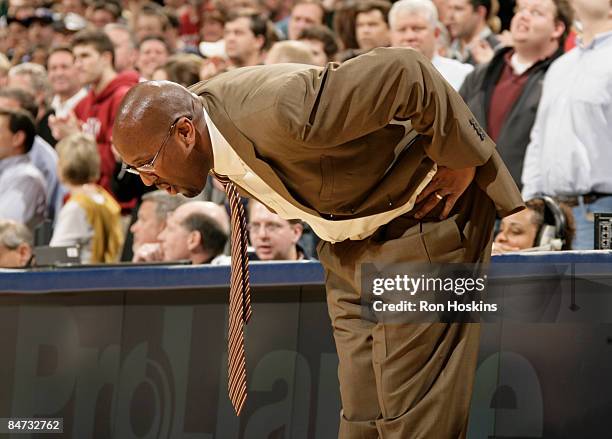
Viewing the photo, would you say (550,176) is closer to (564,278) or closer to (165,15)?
(564,278)

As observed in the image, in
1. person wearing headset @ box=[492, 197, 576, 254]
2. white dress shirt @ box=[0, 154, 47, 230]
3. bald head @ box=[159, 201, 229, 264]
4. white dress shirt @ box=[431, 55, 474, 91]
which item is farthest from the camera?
white dress shirt @ box=[0, 154, 47, 230]

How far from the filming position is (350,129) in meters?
2.98

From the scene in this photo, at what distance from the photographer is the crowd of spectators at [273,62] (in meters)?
5.54

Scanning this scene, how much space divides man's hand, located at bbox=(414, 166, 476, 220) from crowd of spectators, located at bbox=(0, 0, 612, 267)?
1742 mm

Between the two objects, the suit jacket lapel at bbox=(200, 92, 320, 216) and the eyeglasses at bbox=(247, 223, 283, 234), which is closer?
Answer: the suit jacket lapel at bbox=(200, 92, 320, 216)

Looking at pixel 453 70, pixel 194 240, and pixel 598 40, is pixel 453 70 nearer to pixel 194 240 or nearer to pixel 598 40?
pixel 598 40

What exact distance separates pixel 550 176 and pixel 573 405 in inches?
77.6

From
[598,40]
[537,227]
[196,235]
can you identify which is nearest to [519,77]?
[598,40]

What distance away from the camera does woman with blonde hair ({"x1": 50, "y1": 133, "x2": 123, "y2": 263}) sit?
7.01m

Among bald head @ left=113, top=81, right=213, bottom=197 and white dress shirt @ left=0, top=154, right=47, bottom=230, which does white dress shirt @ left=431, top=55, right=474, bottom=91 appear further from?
bald head @ left=113, top=81, right=213, bottom=197

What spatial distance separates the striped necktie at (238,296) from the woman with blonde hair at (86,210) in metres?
3.45

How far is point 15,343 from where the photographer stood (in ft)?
16.3

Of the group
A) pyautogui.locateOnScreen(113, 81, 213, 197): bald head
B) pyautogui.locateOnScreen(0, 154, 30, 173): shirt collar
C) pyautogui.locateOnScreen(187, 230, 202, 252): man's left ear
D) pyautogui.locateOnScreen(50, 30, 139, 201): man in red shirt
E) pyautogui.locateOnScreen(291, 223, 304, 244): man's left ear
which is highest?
pyautogui.locateOnScreen(113, 81, 213, 197): bald head

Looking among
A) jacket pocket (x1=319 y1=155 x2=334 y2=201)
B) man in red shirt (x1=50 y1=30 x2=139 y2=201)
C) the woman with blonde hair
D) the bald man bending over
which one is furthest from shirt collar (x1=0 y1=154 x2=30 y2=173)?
jacket pocket (x1=319 y1=155 x2=334 y2=201)
